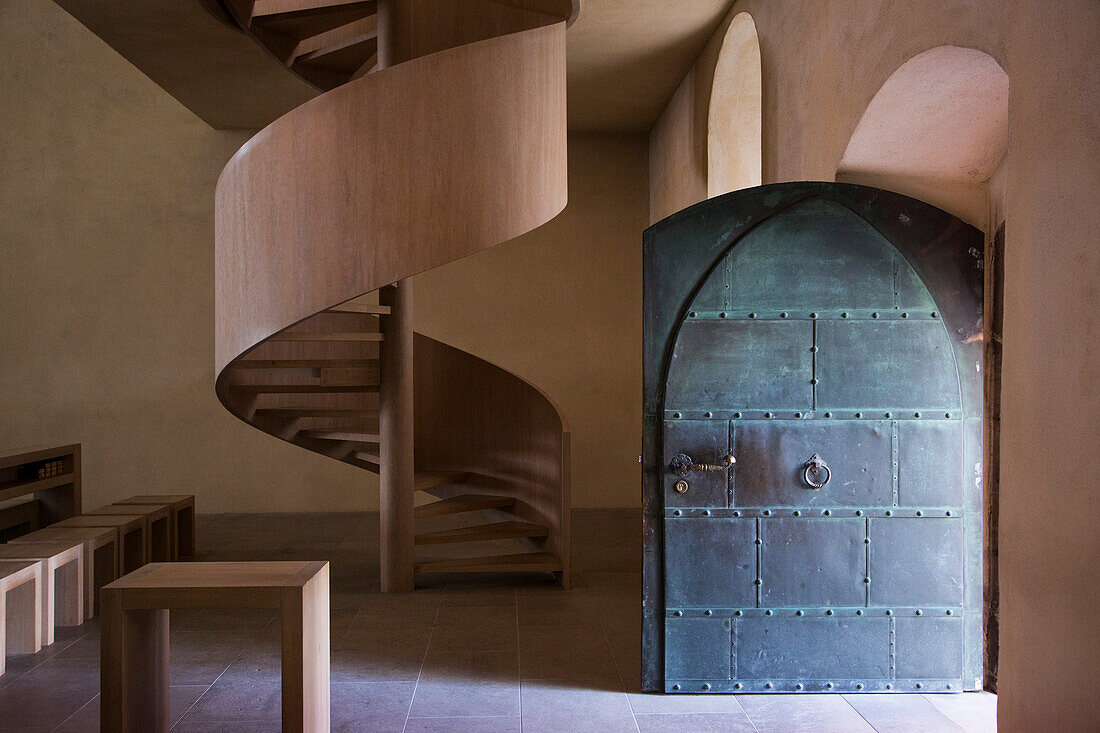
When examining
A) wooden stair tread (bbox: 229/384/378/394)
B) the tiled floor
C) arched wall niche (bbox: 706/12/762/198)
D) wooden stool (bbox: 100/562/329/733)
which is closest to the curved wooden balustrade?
wooden stair tread (bbox: 229/384/378/394)

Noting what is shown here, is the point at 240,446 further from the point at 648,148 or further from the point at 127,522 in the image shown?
the point at 648,148

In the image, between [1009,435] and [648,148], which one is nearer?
[1009,435]

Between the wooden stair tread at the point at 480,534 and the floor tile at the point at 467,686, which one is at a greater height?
the wooden stair tread at the point at 480,534

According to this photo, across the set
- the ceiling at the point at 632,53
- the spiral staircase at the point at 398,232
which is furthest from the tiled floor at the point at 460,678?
the ceiling at the point at 632,53

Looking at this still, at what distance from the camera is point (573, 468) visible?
7781mm

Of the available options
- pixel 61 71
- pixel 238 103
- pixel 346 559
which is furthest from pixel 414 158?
pixel 61 71

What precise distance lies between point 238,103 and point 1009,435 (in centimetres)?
590

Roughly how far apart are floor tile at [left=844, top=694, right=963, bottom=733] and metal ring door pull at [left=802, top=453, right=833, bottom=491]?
0.78m

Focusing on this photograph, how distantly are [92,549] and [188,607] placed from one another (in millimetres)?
2382

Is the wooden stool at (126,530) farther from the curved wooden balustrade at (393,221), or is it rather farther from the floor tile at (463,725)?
the floor tile at (463,725)

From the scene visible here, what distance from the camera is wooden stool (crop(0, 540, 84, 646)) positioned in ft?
12.8

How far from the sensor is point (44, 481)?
17.0 ft

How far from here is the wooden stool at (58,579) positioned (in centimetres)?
390

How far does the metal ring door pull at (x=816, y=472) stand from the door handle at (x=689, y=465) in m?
0.27
